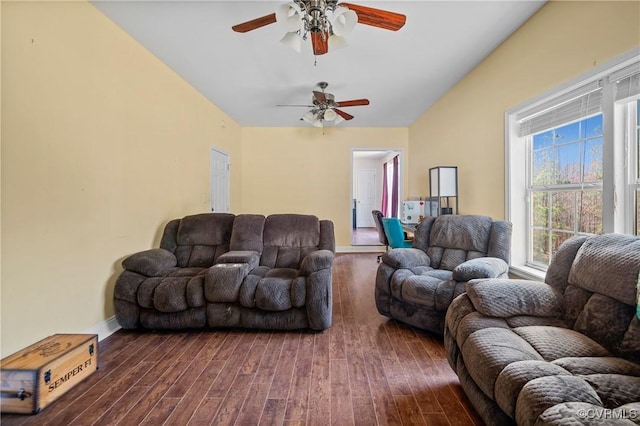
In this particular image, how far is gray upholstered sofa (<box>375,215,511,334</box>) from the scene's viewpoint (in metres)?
2.22

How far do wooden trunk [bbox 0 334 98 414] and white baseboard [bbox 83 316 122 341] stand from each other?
49 centimetres

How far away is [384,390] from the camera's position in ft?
5.58

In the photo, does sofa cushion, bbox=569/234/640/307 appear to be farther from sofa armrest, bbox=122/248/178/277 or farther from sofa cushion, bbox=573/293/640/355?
sofa armrest, bbox=122/248/178/277

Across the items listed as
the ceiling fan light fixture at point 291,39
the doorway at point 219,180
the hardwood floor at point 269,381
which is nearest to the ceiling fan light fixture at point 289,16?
the ceiling fan light fixture at point 291,39

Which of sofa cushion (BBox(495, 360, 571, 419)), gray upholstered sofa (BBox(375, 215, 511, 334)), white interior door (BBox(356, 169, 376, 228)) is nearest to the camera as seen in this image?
sofa cushion (BBox(495, 360, 571, 419))

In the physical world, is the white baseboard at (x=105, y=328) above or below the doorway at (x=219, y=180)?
below

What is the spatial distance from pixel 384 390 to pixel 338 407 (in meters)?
0.32

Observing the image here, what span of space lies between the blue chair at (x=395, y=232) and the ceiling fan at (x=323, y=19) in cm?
253

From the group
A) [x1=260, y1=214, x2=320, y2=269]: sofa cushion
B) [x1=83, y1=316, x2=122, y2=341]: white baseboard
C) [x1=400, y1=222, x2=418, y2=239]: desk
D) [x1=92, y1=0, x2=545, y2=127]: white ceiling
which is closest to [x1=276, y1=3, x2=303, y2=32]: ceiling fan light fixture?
[x1=92, y1=0, x2=545, y2=127]: white ceiling

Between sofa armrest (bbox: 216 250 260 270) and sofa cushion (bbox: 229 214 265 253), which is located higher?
sofa cushion (bbox: 229 214 265 253)

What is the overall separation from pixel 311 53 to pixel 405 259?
2.30 meters

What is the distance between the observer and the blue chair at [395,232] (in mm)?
4021

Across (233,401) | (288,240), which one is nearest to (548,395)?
(233,401)

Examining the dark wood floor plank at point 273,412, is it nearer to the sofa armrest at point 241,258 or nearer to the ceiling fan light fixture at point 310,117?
the sofa armrest at point 241,258
